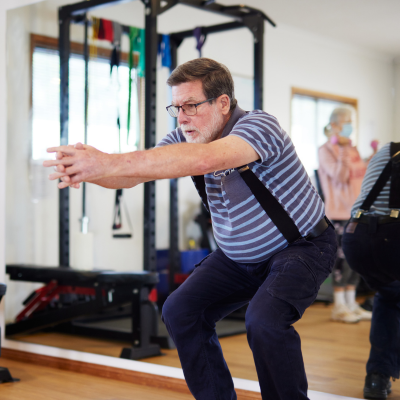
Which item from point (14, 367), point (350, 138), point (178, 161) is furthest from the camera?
point (14, 367)

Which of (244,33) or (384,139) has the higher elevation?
(244,33)

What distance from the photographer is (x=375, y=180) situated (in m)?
2.20

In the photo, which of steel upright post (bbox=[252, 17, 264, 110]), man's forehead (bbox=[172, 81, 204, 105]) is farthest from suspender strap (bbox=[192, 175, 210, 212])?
steel upright post (bbox=[252, 17, 264, 110])

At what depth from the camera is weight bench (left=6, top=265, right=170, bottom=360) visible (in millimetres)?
2990

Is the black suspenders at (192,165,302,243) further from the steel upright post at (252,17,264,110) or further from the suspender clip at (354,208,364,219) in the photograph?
the steel upright post at (252,17,264,110)

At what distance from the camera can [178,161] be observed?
1.44 m

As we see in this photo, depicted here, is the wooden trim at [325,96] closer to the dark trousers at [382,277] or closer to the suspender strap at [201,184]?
the dark trousers at [382,277]

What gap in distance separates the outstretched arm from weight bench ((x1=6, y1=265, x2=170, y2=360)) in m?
1.63

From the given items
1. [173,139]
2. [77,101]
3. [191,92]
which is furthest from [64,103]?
[191,92]

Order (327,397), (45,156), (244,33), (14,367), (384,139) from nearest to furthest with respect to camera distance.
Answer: (327,397)
(384,139)
(14,367)
(45,156)
(244,33)

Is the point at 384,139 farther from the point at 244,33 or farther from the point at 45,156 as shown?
the point at 244,33

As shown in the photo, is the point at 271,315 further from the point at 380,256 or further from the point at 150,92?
the point at 150,92

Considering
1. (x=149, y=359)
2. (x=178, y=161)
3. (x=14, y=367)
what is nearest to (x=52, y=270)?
(x=14, y=367)

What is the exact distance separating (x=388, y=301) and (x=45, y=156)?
2470 millimetres
